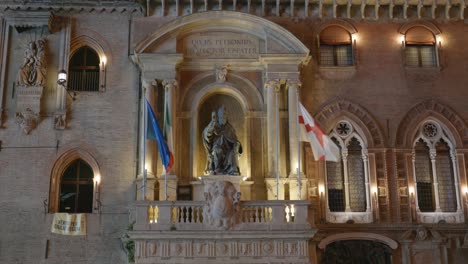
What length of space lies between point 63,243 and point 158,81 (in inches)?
232

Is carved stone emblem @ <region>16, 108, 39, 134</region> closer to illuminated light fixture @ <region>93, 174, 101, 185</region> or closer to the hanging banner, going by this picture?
illuminated light fixture @ <region>93, 174, 101, 185</region>

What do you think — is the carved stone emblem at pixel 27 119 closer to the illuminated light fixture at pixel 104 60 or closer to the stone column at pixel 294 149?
the illuminated light fixture at pixel 104 60

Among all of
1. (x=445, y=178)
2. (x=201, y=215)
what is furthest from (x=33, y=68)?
(x=445, y=178)

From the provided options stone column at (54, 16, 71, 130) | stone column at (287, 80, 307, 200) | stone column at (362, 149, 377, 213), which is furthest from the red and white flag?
A: stone column at (54, 16, 71, 130)

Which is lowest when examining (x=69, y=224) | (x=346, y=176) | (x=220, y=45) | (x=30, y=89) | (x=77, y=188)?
(x=69, y=224)

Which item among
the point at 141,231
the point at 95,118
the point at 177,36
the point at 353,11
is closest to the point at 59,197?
the point at 95,118

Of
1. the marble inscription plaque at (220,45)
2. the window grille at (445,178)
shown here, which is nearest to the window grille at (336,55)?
the marble inscription plaque at (220,45)

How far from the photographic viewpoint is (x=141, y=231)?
16.9 meters

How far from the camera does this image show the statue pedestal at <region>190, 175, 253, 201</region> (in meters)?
18.4

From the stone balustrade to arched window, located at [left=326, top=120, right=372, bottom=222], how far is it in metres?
2.32

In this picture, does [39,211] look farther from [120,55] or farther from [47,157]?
[120,55]

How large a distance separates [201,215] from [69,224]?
4.37 metres

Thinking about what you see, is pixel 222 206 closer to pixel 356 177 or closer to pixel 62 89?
pixel 356 177

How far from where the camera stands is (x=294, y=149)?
19078mm
